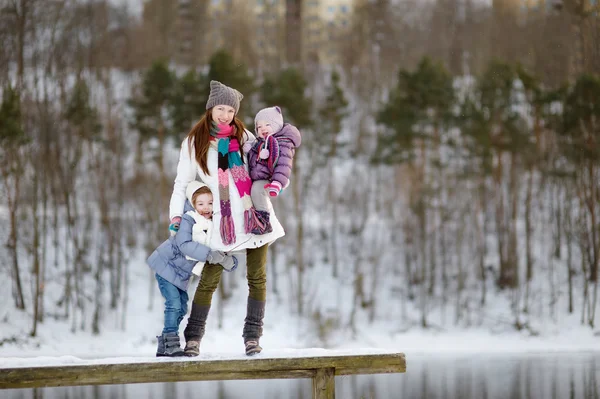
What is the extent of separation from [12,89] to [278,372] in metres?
19.7

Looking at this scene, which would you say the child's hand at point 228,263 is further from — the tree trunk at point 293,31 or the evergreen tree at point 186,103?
the tree trunk at point 293,31

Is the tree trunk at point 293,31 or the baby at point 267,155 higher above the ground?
the tree trunk at point 293,31

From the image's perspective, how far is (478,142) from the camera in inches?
1081

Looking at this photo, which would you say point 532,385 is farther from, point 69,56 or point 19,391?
→ point 69,56

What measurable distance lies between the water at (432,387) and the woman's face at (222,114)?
8.41 m

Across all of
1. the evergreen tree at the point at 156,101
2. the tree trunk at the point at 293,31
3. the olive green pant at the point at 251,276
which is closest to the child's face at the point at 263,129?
the olive green pant at the point at 251,276

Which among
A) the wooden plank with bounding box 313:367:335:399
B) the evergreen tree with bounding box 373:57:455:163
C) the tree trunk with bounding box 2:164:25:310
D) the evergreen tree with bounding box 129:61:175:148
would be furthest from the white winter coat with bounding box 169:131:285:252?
the evergreen tree with bounding box 373:57:455:163

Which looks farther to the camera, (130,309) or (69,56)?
(69,56)

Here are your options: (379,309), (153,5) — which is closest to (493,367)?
(379,309)

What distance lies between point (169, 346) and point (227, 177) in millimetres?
1166

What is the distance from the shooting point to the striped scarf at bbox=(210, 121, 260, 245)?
581 centimetres

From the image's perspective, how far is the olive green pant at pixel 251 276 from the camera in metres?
5.96

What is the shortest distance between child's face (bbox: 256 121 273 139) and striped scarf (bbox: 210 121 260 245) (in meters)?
0.17

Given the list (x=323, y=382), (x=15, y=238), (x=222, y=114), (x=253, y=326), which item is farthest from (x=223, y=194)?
(x=15, y=238)
